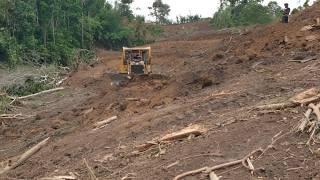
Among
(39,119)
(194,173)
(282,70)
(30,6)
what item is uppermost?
(30,6)

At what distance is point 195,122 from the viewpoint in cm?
853

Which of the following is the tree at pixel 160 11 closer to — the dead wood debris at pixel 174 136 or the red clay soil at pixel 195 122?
the red clay soil at pixel 195 122

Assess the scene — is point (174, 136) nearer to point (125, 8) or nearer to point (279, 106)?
point (279, 106)

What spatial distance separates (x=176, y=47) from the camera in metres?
30.8

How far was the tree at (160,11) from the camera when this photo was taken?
60.2 metres

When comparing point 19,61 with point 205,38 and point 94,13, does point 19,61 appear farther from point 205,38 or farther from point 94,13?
point 94,13

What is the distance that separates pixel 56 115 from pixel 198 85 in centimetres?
439

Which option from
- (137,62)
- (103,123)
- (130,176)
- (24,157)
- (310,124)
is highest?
(310,124)

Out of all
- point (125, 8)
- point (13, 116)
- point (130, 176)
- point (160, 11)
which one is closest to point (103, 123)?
point (130, 176)

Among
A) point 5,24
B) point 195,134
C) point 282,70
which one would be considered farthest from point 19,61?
point 195,134

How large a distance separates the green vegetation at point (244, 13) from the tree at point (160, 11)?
1675cm

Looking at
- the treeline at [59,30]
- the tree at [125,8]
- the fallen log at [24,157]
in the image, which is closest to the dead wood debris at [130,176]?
the fallen log at [24,157]

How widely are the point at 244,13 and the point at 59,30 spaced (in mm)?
12124

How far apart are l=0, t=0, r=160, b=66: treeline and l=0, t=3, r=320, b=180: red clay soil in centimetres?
1260
